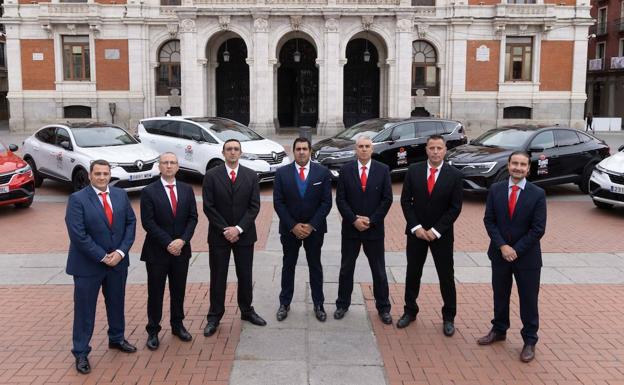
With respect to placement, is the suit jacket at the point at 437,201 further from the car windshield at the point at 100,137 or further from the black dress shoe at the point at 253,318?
the car windshield at the point at 100,137

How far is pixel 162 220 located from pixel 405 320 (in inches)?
101

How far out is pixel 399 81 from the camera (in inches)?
1134

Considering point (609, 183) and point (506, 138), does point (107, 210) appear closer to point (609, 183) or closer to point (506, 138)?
point (609, 183)

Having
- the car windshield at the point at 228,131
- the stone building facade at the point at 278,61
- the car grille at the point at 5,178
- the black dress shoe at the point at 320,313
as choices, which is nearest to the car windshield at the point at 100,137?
the car windshield at the point at 228,131

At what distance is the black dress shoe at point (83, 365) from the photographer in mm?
4691

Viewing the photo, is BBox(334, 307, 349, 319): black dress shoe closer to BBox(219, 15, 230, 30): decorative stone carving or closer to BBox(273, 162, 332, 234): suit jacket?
BBox(273, 162, 332, 234): suit jacket

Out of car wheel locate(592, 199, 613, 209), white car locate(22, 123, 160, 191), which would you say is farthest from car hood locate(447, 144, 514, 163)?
white car locate(22, 123, 160, 191)

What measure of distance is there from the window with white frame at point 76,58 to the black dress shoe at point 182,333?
101ft

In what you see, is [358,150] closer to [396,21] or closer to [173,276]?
[173,276]

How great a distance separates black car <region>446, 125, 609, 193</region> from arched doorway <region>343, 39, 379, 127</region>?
2001cm

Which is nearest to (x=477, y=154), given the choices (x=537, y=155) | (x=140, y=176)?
(x=537, y=155)

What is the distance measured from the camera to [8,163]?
11.4m

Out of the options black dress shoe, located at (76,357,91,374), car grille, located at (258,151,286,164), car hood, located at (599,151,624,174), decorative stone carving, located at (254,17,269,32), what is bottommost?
black dress shoe, located at (76,357,91,374)

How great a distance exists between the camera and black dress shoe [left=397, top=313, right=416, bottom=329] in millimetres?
5688
